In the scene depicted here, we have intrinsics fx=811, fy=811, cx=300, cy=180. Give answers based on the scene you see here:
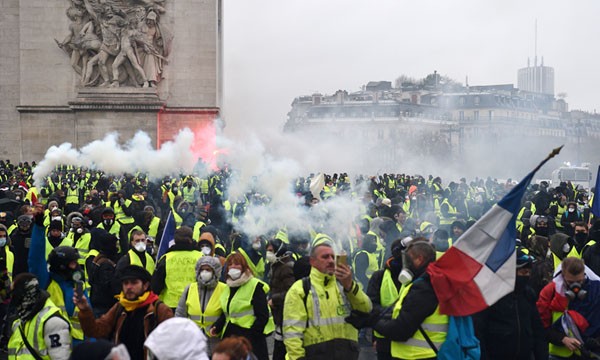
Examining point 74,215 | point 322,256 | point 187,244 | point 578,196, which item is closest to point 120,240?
point 74,215

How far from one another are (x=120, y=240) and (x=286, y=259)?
405cm

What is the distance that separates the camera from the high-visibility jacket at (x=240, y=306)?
6988 millimetres

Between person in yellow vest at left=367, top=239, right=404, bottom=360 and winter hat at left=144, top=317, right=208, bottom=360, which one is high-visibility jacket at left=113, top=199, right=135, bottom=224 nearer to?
person in yellow vest at left=367, top=239, right=404, bottom=360

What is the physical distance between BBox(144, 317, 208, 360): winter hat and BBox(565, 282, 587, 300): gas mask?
11.6ft

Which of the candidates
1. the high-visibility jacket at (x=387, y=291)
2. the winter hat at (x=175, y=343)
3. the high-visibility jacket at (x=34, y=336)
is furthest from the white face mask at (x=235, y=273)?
the winter hat at (x=175, y=343)

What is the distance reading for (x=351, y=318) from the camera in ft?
20.3

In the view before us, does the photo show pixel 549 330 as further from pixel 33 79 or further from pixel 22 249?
pixel 33 79

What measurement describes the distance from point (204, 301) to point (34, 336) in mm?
1712

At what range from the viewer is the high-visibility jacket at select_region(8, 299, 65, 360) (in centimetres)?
577

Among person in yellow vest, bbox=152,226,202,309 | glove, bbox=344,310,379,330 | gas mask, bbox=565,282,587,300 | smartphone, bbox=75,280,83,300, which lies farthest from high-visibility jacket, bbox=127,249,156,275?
gas mask, bbox=565,282,587,300

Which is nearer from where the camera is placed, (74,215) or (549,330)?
(549,330)

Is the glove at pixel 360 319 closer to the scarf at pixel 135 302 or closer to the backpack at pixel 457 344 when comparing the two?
the backpack at pixel 457 344

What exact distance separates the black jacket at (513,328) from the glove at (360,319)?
3.89 ft

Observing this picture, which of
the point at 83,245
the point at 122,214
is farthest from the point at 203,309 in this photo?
the point at 122,214
